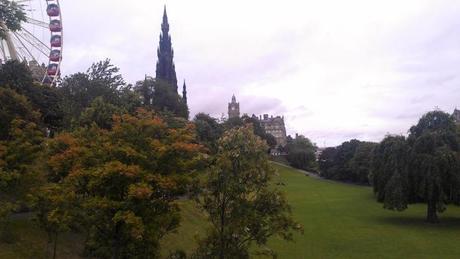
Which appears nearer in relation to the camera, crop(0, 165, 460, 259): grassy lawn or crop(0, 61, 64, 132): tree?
crop(0, 165, 460, 259): grassy lawn

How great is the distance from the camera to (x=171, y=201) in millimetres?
19344

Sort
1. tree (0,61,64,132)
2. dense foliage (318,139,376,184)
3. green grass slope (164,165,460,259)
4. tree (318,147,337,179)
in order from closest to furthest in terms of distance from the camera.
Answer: green grass slope (164,165,460,259), tree (0,61,64,132), dense foliage (318,139,376,184), tree (318,147,337,179)

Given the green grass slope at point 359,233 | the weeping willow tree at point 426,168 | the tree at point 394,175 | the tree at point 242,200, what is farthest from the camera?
the tree at point 394,175

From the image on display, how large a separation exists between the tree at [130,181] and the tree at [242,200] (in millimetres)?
1729

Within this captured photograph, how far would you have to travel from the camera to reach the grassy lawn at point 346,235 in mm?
25281

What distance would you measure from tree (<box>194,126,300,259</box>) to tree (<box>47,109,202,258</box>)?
5.67 ft

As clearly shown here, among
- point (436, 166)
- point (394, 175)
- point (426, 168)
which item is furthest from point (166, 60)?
point (436, 166)

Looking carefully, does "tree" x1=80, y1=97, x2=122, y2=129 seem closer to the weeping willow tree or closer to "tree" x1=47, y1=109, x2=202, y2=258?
"tree" x1=47, y1=109, x2=202, y2=258

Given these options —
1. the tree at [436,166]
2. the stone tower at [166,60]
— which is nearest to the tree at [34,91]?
the tree at [436,166]

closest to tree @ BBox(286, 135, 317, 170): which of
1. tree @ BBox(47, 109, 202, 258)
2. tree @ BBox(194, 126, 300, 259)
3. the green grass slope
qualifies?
the green grass slope

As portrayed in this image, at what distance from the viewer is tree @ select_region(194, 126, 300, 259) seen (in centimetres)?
1566

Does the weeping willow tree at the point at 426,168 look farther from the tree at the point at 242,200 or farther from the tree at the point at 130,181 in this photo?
the tree at the point at 242,200

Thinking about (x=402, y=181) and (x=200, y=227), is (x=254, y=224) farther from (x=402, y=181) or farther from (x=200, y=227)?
(x=402, y=181)

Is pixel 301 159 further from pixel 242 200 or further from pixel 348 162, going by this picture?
pixel 242 200
